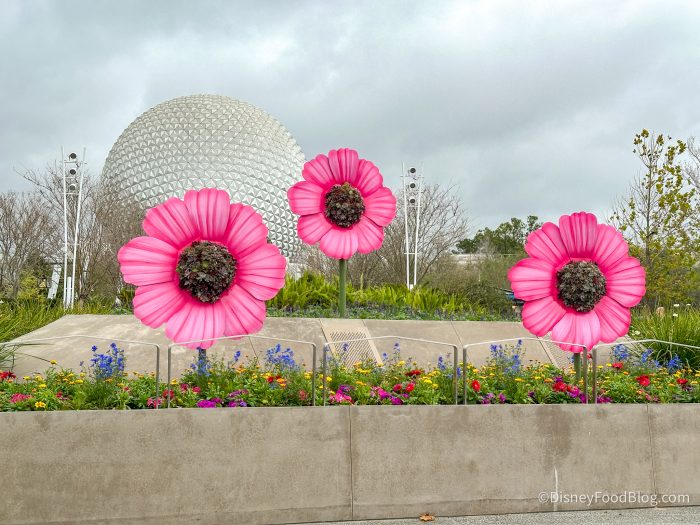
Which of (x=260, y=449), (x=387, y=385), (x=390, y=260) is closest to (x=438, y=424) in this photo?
(x=387, y=385)

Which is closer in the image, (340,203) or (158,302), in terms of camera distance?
(158,302)

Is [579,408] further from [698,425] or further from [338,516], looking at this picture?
[338,516]

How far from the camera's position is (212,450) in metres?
5.57

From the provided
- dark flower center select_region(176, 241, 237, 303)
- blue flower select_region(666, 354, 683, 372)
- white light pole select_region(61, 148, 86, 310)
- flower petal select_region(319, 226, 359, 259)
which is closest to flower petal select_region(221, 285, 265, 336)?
dark flower center select_region(176, 241, 237, 303)

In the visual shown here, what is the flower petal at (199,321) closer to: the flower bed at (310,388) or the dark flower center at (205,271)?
the dark flower center at (205,271)

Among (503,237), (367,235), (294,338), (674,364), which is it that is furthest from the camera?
(503,237)

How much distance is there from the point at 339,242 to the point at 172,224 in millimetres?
3355

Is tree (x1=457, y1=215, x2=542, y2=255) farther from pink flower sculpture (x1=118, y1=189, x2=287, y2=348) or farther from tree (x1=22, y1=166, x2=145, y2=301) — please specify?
pink flower sculpture (x1=118, y1=189, x2=287, y2=348)

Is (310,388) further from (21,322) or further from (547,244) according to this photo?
(21,322)

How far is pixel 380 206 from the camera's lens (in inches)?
384

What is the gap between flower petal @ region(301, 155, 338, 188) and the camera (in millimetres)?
9227

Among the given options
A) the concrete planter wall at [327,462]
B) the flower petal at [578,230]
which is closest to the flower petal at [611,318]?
the flower petal at [578,230]

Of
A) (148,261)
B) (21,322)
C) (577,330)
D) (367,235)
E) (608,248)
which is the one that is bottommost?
(577,330)

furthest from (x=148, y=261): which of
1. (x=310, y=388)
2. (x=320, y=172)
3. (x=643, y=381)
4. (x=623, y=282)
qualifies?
(x=643, y=381)
